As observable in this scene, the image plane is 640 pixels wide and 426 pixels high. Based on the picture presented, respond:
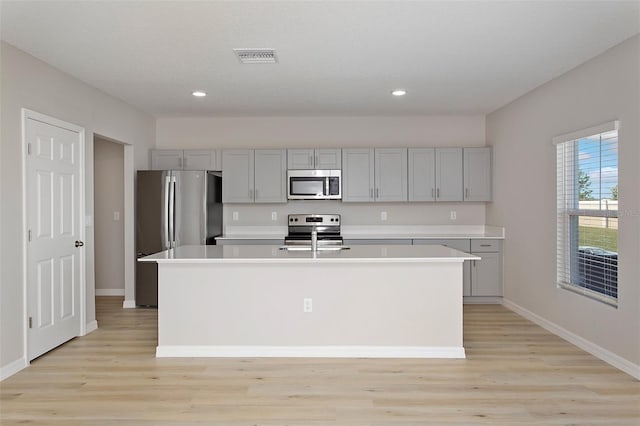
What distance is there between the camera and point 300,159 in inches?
234

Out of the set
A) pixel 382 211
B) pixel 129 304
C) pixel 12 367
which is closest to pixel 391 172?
pixel 382 211

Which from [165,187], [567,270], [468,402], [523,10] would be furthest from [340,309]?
[165,187]

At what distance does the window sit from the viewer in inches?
141

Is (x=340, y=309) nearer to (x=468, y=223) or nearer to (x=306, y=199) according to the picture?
(x=306, y=199)

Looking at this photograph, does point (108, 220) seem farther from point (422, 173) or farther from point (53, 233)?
point (422, 173)

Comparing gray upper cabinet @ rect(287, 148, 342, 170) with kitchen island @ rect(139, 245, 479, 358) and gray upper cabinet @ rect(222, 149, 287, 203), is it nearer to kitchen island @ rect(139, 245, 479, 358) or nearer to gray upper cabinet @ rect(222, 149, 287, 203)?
gray upper cabinet @ rect(222, 149, 287, 203)

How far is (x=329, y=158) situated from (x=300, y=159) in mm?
380

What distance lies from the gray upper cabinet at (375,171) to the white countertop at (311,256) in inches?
75.4

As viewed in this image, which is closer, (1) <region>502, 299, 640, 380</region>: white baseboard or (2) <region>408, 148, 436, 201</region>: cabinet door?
(1) <region>502, 299, 640, 380</region>: white baseboard

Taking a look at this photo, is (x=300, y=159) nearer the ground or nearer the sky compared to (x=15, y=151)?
nearer the sky

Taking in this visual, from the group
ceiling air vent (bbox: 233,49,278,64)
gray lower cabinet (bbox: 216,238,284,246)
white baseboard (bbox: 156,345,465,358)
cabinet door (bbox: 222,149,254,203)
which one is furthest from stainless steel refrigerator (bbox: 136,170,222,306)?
ceiling air vent (bbox: 233,49,278,64)

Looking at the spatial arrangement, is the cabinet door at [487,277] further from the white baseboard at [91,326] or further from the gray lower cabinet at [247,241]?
the white baseboard at [91,326]

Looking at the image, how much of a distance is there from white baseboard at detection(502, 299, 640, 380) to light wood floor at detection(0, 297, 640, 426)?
0.07 meters

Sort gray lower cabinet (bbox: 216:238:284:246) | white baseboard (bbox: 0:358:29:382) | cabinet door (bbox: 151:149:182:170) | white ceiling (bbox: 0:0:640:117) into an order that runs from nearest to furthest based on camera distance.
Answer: white ceiling (bbox: 0:0:640:117), white baseboard (bbox: 0:358:29:382), gray lower cabinet (bbox: 216:238:284:246), cabinet door (bbox: 151:149:182:170)
